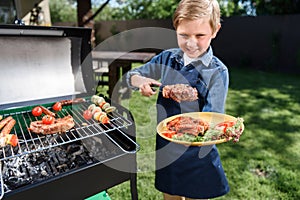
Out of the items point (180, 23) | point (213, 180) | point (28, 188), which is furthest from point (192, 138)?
point (28, 188)

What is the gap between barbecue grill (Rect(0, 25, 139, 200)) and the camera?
1.16 meters

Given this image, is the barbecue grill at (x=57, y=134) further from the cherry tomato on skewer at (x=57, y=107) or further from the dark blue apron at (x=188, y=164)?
the dark blue apron at (x=188, y=164)

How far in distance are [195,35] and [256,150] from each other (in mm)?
2236

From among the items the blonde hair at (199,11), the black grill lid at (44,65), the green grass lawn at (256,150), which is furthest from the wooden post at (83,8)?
the blonde hair at (199,11)

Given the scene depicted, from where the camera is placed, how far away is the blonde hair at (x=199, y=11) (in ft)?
3.62

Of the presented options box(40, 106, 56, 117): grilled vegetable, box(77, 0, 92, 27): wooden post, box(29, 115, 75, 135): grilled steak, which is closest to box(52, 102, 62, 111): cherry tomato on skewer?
box(40, 106, 56, 117): grilled vegetable

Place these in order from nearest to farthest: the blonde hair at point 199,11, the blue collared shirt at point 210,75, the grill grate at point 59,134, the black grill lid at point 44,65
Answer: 1. the blonde hair at point 199,11
2. the blue collared shirt at point 210,75
3. the grill grate at point 59,134
4. the black grill lid at point 44,65

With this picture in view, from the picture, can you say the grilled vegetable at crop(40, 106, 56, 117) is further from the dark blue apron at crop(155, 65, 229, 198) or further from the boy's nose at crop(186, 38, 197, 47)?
the boy's nose at crop(186, 38, 197, 47)

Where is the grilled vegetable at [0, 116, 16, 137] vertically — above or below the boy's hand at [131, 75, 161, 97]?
below

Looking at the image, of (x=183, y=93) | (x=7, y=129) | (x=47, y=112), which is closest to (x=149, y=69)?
(x=183, y=93)

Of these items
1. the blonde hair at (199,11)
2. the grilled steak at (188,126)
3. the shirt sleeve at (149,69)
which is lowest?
the grilled steak at (188,126)

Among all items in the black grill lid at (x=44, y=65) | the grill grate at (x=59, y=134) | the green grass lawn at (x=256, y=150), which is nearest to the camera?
the grill grate at (x=59, y=134)

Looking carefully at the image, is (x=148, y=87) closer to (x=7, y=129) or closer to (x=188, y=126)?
(x=188, y=126)

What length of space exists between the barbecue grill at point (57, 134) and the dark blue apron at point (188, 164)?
25cm
